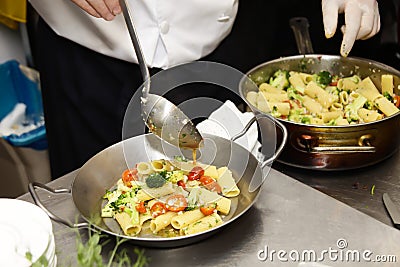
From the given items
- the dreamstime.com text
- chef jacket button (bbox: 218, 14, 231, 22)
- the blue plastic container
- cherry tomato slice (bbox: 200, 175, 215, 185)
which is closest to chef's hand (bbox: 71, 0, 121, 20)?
chef jacket button (bbox: 218, 14, 231, 22)

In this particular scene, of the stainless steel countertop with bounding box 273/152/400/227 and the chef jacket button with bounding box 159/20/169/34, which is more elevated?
the chef jacket button with bounding box 159/20/169/34

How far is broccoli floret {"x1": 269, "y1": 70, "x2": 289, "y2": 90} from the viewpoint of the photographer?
1.46 meters

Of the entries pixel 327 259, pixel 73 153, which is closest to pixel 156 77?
pixel 73 153

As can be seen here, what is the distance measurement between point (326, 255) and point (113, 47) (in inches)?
31.3

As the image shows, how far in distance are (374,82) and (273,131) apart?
0.34m

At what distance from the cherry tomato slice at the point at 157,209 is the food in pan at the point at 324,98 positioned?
0.34m

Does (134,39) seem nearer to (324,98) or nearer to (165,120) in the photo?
(165,120)

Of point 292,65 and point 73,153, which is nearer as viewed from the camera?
point 292,65

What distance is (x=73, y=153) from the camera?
179cm

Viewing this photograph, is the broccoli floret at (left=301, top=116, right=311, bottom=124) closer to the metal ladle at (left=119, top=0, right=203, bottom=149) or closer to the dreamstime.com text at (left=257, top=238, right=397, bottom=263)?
the metal ladle at (left=119, top=0, right=203, bottom=149)

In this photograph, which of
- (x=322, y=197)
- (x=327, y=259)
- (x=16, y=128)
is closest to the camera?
(x=327, y=259)

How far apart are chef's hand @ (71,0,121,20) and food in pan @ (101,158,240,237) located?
35 cm

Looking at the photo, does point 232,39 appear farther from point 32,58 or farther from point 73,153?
point 32,58

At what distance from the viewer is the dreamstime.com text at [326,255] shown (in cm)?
100
